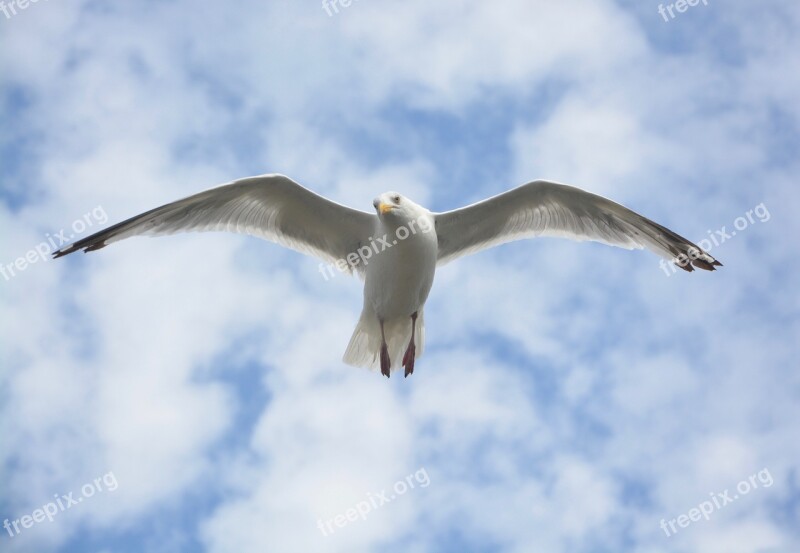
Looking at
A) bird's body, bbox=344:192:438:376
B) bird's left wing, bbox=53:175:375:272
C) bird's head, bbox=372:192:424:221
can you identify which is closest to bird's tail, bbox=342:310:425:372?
bird's body, bbox=344:192:438:376

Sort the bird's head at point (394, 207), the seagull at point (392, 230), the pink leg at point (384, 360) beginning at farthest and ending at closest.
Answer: the pink leg at point (384, 360), the seagull at point (392, 230), the bird's head at point (394, 207)

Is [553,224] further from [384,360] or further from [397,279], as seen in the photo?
[384,360]

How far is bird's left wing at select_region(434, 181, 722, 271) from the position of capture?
923cm

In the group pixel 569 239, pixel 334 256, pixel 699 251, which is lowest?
pixel 699 251

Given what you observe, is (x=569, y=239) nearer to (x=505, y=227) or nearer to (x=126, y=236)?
(x=505, y=227)

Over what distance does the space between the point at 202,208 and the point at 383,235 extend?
1.74 metres

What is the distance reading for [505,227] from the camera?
953 cm

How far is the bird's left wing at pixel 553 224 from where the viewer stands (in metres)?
9.23

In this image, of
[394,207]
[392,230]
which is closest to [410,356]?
[392,230]

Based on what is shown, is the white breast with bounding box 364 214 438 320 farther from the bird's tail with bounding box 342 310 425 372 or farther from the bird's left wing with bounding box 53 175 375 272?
the bird's left wing with bounding box 53 175 375 272

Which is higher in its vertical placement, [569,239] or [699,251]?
[569,239]

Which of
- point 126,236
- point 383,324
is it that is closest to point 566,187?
point 383,324

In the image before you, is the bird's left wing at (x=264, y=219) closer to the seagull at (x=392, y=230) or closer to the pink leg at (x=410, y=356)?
the seagull at (x=392, y=230)

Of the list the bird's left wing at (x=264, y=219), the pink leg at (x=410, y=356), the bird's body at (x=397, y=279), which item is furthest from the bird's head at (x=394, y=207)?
the pink leg at (x=410, y=356)
